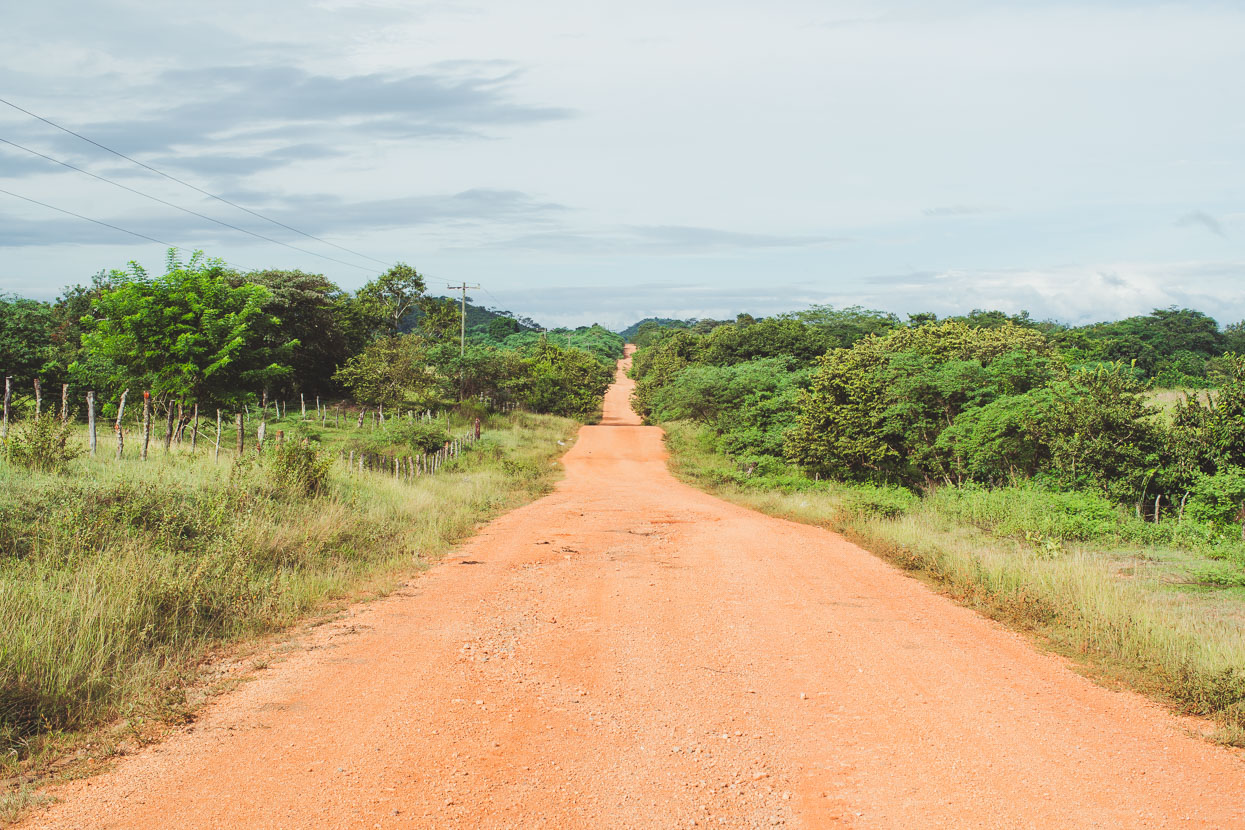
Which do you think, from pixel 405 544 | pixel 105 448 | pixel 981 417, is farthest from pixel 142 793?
pixel 981 417

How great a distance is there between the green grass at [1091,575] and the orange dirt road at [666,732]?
453 millimetres

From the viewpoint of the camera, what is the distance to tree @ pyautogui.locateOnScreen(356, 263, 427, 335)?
2709 inches

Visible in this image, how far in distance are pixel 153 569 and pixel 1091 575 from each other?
998cm

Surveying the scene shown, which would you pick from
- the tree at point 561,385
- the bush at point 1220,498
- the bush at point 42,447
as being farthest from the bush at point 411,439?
the bush at point 1220,498

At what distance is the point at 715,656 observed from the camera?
706 cm

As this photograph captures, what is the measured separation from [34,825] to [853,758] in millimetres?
4630

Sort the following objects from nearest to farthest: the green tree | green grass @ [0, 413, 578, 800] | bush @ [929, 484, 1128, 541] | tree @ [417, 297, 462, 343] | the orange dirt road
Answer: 1. the orange dirt road
2. green grass @ [0, 413, 578, 800]
3. bush @ [929, 484, 1128, 541]
4. the green tree
5. tree @ [417, 297, 462, 343]

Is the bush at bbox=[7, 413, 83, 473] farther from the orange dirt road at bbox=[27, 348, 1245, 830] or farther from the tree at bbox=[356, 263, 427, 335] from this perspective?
the tree at bbox=[356, 263, 427, 335]

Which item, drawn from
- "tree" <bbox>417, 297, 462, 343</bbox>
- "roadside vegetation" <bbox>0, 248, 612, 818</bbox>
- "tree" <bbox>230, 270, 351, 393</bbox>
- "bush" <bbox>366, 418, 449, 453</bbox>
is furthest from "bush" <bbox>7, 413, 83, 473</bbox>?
"tree" <bbox>417, 297, 462, 343</bbox>

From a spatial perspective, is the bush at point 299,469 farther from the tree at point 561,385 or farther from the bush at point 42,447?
the tree at point 561,385

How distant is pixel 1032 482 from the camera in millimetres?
19609

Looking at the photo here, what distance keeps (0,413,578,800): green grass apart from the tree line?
726cm

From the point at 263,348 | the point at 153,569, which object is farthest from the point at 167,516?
the point at 263,348

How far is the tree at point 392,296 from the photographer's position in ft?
226
